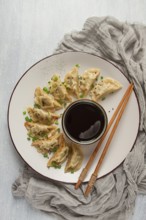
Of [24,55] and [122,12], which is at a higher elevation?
[122,12]

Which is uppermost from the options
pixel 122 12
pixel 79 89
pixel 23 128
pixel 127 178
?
pixel 122 12

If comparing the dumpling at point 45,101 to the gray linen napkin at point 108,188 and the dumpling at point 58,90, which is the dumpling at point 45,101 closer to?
the dumpling at point 58,90

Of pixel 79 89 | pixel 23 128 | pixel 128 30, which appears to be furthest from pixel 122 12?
pixel 23 128

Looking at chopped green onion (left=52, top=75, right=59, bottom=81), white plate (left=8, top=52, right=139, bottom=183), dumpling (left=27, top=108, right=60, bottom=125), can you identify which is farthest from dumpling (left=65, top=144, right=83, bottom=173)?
chopped green onion (left=52, top=75, right=59, bottom=81)

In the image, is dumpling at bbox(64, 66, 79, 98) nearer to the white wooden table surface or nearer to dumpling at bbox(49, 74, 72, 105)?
dumpling at bbox(49, 74, 72, 105)

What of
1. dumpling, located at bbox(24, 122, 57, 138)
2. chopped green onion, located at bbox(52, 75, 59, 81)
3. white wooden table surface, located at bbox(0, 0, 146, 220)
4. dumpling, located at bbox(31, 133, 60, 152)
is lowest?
dumpling, located at bbox(31, 133, 60, 152)

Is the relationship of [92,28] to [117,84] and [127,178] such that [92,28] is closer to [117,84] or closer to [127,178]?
[117,84]
